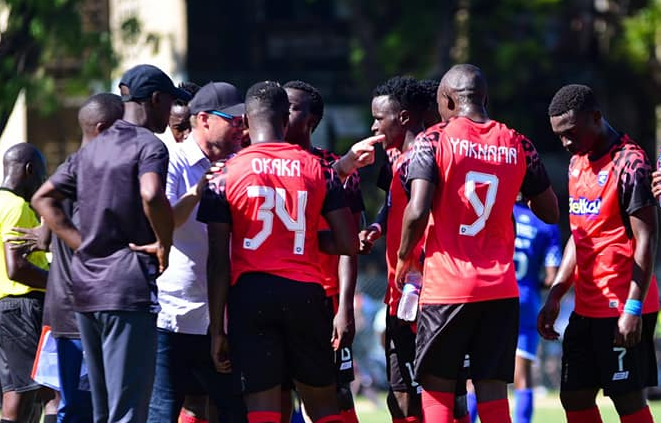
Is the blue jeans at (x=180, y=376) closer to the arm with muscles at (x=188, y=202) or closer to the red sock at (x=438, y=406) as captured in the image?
the arm with muscles at (x=188, y=202)

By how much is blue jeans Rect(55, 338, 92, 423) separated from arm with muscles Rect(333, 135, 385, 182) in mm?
1891

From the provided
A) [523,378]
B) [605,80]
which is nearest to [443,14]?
[605,80]

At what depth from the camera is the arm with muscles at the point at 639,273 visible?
769 centimetres

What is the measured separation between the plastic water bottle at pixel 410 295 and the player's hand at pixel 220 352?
3.83ft

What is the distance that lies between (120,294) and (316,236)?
1.13 metres

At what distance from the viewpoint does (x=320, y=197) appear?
7.06 metres

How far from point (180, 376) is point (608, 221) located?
2.79 m

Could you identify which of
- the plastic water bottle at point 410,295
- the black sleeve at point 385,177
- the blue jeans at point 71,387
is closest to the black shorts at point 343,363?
the plastic water bottle at point 410,295

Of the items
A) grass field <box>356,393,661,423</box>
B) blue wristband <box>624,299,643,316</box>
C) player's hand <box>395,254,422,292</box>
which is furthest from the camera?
grass field <box>356,393,661,423</box>

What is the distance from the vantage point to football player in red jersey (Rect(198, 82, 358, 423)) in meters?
6.96

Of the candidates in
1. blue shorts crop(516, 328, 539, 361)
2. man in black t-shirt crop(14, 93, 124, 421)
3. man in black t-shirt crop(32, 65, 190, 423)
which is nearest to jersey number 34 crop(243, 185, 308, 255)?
man in black t-shirt crop(32, 65, 190, 423)

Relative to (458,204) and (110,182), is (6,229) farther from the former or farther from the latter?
(458,204)

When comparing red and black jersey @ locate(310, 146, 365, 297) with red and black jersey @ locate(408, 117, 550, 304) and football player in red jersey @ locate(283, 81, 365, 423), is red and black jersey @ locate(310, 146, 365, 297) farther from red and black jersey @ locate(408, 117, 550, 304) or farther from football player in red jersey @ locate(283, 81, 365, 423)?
red and black jersey @ locate(408, 117, 550, 304)

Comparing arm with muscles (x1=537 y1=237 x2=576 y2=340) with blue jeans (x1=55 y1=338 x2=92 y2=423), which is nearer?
blue jeans (x1=55 y1=338 x2=92 y2=423)
